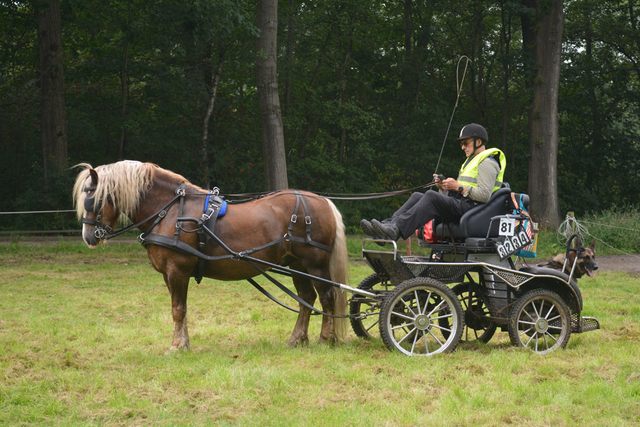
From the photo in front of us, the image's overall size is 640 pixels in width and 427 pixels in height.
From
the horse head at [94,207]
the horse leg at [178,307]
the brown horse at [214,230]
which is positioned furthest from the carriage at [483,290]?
the horse head at [94,207]

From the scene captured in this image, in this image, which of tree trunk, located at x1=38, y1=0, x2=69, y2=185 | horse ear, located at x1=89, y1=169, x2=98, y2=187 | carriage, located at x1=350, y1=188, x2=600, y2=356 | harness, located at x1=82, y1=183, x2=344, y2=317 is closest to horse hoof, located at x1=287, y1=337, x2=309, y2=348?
harness, located at x1=82, y1=183, x2=344, y2=317

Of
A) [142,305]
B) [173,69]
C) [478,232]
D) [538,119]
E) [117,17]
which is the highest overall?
[117,17]

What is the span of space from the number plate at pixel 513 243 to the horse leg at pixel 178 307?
2.87 metres

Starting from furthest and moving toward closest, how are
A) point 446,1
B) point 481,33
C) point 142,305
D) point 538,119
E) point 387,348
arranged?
1. point 481,33
2. point 446,1
3. point 538,119
4. point 142,305
5. point 387,348

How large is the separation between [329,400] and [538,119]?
46.0 ft

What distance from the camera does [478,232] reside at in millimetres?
5621

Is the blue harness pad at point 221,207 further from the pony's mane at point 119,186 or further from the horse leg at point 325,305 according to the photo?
the horse leg at point 325,305

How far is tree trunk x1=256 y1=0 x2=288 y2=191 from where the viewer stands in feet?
44.1

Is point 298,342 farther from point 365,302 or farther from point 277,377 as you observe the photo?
point 277,377

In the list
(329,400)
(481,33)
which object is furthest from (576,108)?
(329,400)

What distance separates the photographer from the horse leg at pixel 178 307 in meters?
5.53

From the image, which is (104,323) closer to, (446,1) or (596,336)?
(596,336)

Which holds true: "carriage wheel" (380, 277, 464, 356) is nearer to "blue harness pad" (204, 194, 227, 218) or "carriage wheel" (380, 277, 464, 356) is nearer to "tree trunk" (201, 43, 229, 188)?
"blue harness pad" (204, 194, 227, 218)

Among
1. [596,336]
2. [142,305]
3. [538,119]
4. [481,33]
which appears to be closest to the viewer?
[596,336]
